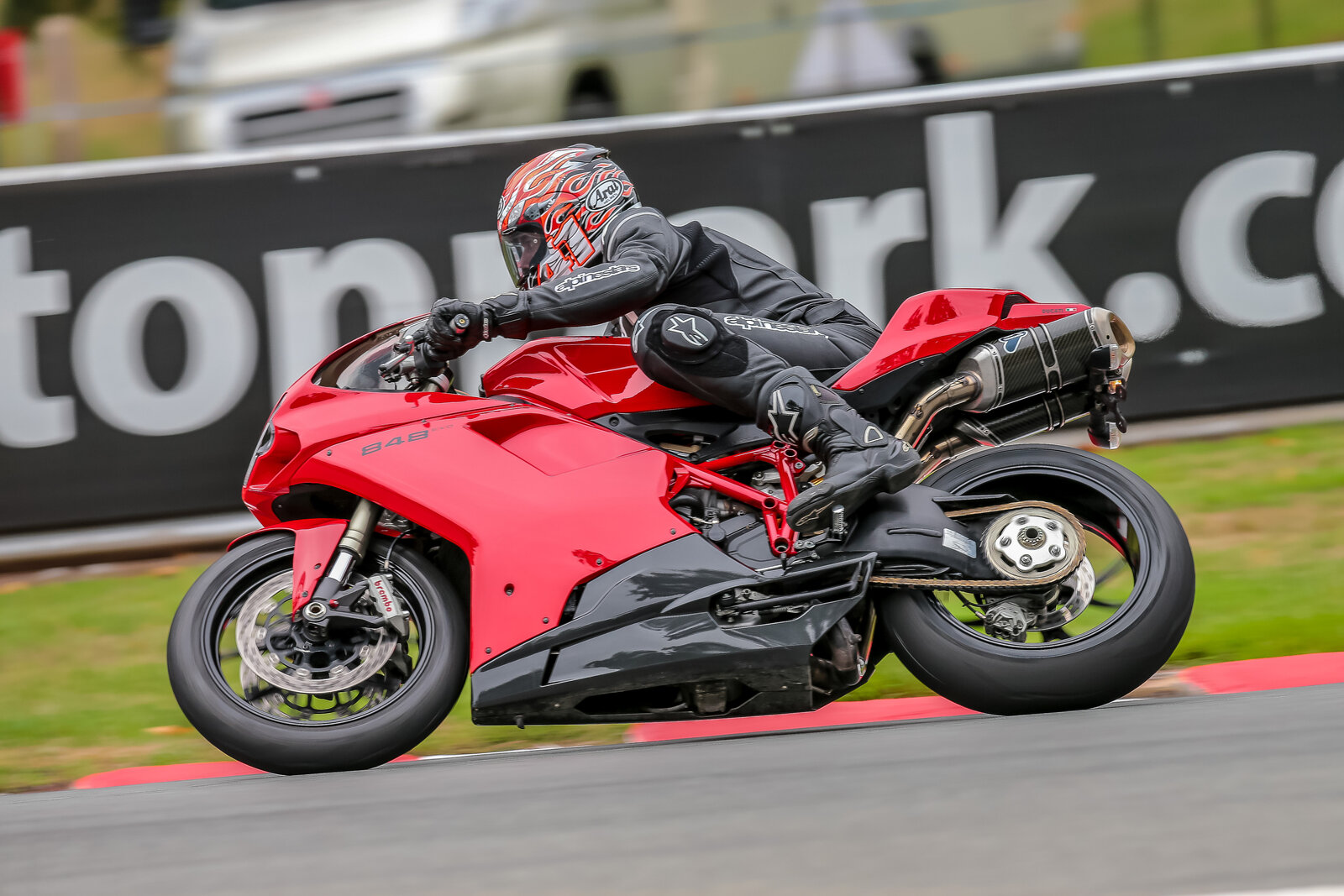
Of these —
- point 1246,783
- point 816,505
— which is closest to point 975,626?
point 816,505

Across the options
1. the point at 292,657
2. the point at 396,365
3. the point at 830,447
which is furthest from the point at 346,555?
the point at 830,447

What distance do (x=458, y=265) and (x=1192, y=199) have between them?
3495mm

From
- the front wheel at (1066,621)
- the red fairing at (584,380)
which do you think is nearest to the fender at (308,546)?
the red fairing at (584,380)

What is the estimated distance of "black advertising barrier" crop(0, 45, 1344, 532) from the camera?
711 cm

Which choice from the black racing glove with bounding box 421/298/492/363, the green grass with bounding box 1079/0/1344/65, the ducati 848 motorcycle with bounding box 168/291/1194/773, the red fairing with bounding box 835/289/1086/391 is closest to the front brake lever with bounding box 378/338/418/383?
the ducati 848 motorcycle with bounding box 168/291/1194/773

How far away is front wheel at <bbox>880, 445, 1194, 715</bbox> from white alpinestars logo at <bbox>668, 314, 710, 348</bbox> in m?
0.73

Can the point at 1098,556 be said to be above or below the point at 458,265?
below

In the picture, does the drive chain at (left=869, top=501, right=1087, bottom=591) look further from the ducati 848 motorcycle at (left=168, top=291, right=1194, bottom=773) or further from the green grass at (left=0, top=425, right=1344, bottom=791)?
the green grass at (left=0, top=425, right=1344, bottom=791)

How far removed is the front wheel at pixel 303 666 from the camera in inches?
154

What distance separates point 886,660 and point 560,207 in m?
2.10

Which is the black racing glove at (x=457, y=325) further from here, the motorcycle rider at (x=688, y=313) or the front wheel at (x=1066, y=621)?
the front wheel at (x=1066, y=621)

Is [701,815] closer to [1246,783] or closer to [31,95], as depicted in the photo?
[1246,783]

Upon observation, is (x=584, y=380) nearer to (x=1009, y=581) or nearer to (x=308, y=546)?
(x=308, y=546)

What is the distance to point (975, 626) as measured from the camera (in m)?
4.06
